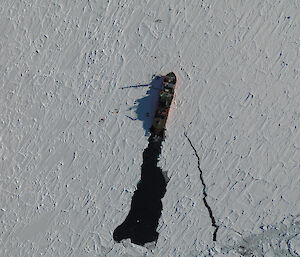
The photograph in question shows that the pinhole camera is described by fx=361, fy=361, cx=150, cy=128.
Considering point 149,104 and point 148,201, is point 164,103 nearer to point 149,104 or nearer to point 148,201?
point 149,104

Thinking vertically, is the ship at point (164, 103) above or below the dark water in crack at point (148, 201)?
above

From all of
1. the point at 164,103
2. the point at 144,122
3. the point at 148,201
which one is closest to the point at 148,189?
the point at 148,201

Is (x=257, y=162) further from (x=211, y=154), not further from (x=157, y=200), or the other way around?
(x=157, y=200)

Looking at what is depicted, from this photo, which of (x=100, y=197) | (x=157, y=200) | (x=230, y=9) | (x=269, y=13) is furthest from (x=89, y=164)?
(x=269, y=13)

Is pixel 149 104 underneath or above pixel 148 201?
above
